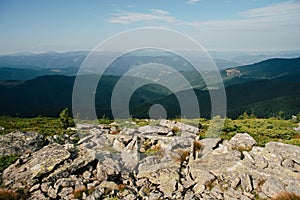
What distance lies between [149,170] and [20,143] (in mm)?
8840

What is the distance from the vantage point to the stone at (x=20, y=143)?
14.3 metres

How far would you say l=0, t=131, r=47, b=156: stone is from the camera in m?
14.3

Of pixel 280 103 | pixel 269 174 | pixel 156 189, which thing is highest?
pixel 269 174

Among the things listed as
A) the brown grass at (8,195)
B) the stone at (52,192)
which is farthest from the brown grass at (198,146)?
the brown grass at (8,195)

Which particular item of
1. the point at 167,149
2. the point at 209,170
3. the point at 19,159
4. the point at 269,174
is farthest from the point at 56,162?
the point at 269,174

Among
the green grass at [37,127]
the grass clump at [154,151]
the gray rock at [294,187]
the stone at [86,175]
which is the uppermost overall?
the gray rock at [294,187]

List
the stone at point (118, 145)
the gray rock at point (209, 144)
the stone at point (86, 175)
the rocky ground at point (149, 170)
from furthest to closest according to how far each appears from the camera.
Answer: the stone at point (118, 145)
the gray rock at point (209, 144)
the stone at point (86, 175)
the rocky ground at point (149, 170)

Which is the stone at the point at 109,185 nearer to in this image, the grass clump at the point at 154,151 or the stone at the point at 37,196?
the stone at the point at 37,196

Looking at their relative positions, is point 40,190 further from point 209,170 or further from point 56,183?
point 209,170

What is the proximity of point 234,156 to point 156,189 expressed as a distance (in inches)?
229

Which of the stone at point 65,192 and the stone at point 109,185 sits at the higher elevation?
the stone at point 109,185

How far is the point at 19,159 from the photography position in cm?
1347

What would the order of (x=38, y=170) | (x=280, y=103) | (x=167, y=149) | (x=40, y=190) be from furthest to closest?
1. (x=280, y=103)
2. (x=167, y=149)
3. (x=38, y=170)
4. (x=40, y=190)

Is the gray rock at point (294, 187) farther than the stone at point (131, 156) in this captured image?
No
